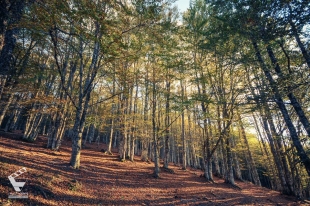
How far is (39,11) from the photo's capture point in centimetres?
574

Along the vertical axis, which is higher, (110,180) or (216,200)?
(110,180)

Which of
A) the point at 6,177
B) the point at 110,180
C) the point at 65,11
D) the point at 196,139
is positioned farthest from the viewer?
the point at 196,139

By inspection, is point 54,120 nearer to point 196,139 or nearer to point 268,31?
point 268,31

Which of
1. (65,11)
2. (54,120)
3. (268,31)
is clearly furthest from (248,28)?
(54,120)

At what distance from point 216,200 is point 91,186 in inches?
252

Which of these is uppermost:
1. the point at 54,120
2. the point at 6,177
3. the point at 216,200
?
the point at 54,120

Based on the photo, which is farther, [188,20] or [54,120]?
[188,20]

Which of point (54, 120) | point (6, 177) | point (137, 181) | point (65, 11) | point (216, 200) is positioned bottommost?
point (216, 200)

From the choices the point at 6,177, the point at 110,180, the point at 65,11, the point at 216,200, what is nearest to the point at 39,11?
the point at 65,11

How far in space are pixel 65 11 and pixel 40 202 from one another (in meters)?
6.22

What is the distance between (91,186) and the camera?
282 inches

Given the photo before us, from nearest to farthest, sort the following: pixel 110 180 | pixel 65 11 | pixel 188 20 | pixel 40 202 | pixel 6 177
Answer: pixel 40 202, pixel 6 177, pixel 65 11, pixel 110 180, pixel 188 20

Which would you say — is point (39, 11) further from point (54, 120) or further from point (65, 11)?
point (54, 120)

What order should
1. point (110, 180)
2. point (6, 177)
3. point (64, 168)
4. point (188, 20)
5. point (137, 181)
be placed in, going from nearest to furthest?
point (6, 177) → point (64, 168) → point (110, 180) → point (137, 181) → point (188, 20)
